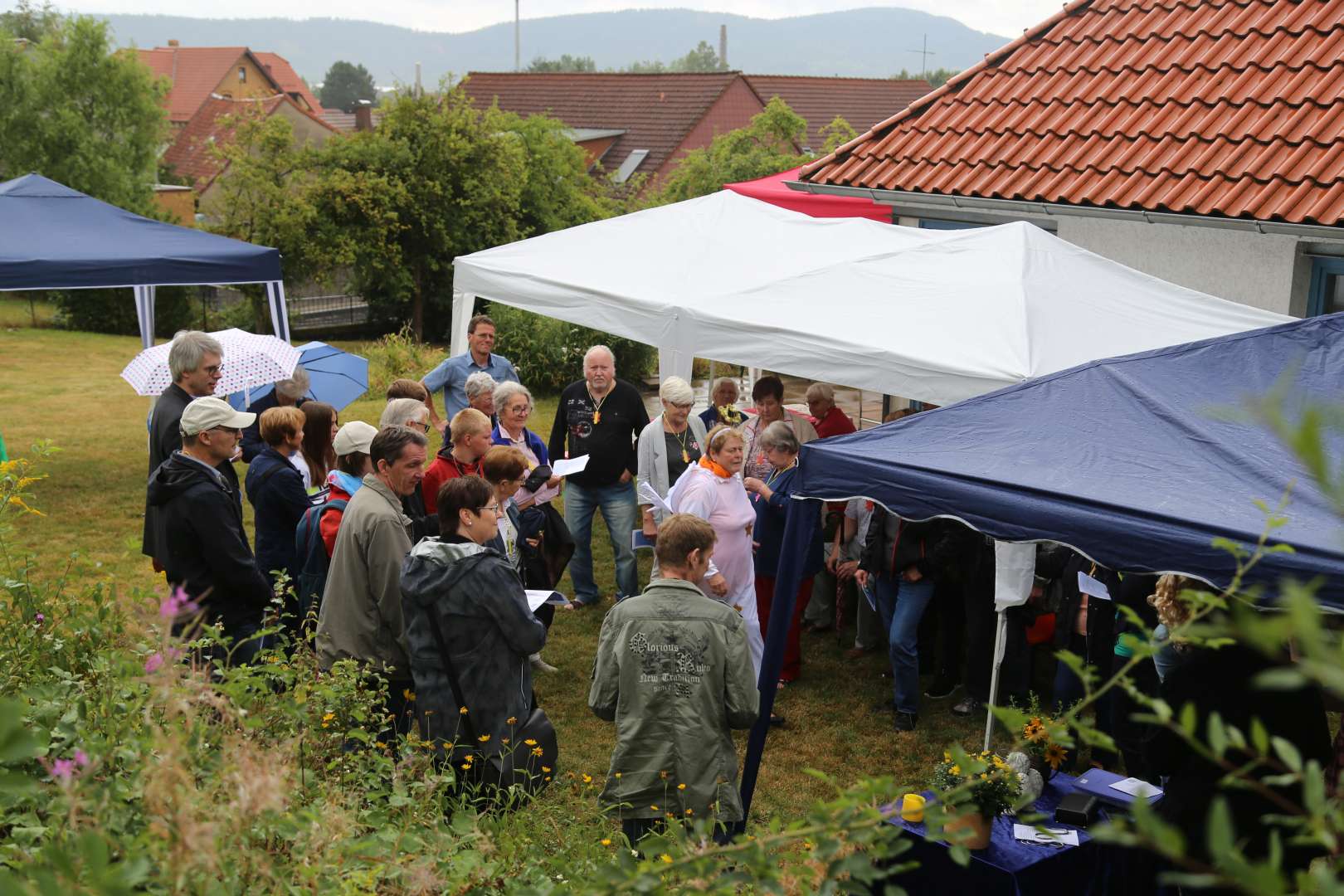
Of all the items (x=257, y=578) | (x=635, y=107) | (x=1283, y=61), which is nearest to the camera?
(x=257, y=578)

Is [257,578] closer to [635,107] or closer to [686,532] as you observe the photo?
[686,532]

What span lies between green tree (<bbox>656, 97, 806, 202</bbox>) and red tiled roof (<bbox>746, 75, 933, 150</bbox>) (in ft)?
80.7

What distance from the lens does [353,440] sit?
16.7 ft

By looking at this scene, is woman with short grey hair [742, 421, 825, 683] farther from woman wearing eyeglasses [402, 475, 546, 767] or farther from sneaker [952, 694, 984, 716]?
woman wearing eyeglasses [402, 475, 546, 767]

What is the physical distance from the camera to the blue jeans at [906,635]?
614 centimetres

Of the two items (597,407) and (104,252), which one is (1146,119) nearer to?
(597,407)

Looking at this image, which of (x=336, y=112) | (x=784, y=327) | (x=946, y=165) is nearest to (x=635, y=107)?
(x=946, y=165)

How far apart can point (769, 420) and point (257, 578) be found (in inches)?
Answer: 143

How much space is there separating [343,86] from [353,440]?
495 feet

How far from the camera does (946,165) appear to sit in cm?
950

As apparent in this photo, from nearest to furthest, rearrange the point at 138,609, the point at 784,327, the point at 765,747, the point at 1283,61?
the point at 138,609
the point at 765,747
the point at 784,327
the point at 1283,61

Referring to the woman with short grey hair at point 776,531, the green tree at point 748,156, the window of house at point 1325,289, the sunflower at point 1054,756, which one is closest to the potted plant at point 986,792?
the sunflower at point 1054,756

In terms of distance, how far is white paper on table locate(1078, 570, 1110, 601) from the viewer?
17.8ft

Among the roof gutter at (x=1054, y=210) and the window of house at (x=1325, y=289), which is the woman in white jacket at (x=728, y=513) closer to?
the roof gutter at (x=1054, y=210)
